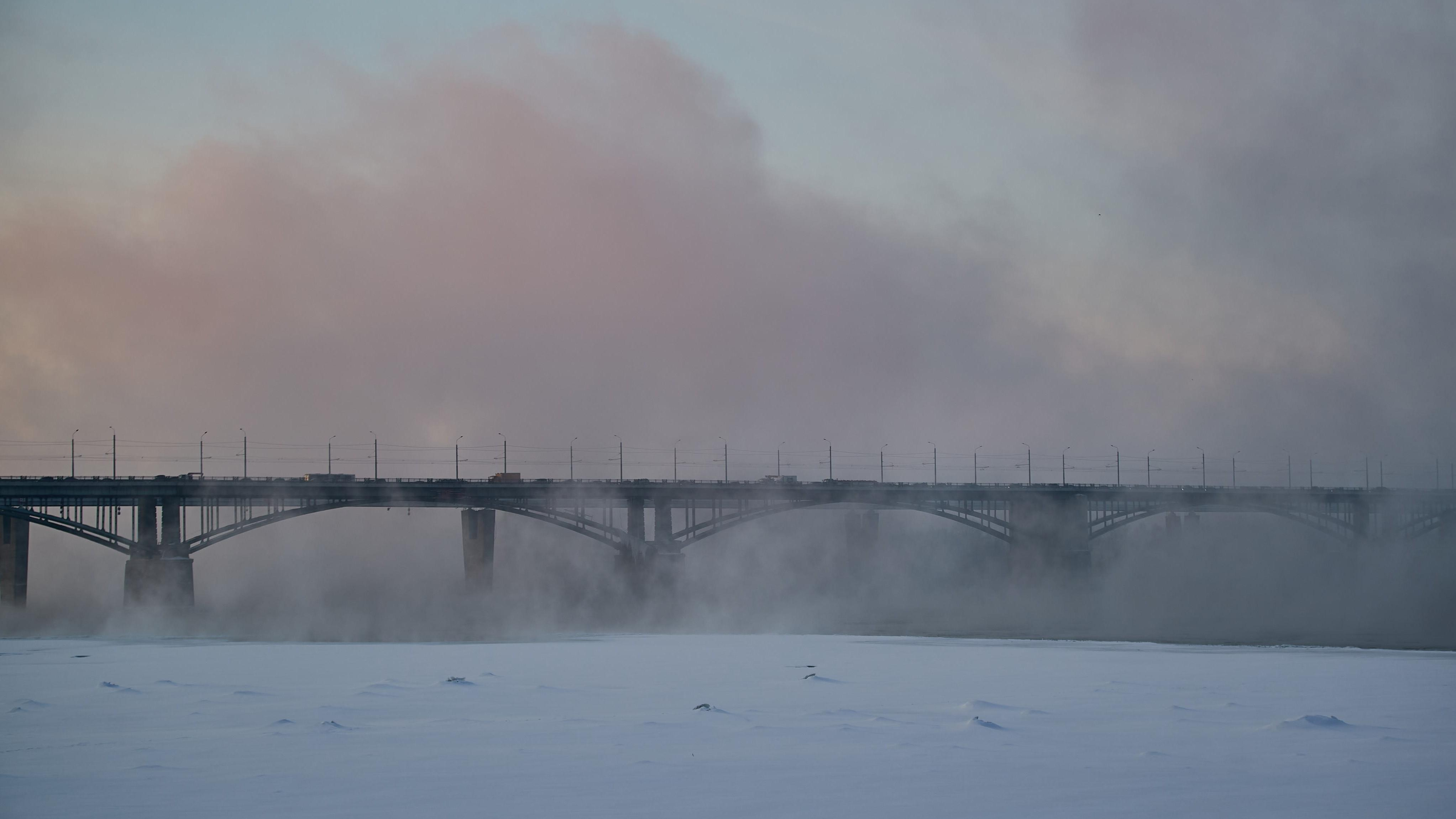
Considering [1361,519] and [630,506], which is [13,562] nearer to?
[630,506]

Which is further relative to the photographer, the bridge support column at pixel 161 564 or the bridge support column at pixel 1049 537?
the bridge support column at pixel 1049 537

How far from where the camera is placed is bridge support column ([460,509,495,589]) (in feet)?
339

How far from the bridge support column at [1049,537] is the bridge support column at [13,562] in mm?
88464

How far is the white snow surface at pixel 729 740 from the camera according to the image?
1179 centimetres

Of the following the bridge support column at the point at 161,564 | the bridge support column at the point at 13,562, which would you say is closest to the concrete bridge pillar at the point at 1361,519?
the bridge support column at the point at 161,564

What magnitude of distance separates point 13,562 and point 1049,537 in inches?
3688

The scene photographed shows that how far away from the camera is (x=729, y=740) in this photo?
50.8 feet

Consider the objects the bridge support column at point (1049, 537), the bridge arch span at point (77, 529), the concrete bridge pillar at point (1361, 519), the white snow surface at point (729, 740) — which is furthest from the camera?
the concrete bridge pillar at point (1361, 519)

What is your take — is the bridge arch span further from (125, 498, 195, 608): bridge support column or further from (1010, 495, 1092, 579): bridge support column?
(1010, 495, 1092, 579): bridge support column

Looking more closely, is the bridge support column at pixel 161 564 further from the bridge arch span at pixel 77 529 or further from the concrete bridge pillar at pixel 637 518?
the concrete bridge pillar at pixel 637 518

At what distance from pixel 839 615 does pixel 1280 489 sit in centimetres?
5787

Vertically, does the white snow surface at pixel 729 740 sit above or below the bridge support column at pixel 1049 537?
above

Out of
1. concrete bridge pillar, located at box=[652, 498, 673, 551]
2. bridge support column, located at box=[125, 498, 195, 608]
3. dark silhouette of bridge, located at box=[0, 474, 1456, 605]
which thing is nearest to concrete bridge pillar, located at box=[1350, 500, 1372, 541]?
dark silhouette of bridge, located at box=[0, 474, 1456, 605]

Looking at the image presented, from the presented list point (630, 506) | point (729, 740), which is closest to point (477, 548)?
point (630, 506)
